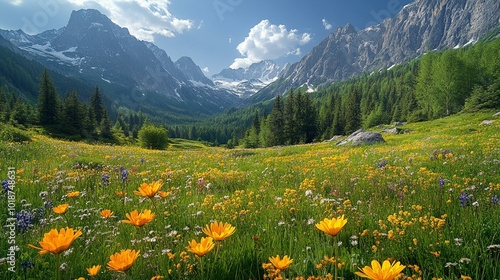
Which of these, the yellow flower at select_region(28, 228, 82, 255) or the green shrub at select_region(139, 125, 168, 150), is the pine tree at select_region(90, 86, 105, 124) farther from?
the yellow flower at select_region(28, 228, 82, 255)

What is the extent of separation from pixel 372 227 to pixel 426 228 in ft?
1.94

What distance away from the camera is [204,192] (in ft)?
19.2

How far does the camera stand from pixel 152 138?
187ft

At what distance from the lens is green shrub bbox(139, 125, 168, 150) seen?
5654 cm

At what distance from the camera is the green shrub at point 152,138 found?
186 feet

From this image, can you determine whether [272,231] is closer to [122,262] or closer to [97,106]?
[122,262]

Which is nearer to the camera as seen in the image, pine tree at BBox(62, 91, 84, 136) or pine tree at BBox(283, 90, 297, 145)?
pine tree at BBox(62, 91, 84, 136)

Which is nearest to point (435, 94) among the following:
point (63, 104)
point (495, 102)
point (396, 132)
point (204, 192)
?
point (495, 102)

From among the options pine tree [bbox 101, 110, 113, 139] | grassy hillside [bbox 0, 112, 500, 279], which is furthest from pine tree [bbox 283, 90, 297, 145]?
grassy hillside [bbox 0, 112, 500, 279]

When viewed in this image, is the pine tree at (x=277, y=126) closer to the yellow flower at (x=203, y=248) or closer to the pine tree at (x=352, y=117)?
the pine tree at (x=352, y=117)

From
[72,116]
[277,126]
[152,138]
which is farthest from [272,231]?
[277,126]

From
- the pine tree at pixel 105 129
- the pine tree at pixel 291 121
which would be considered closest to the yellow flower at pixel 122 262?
the pine tree at pixel 291 121

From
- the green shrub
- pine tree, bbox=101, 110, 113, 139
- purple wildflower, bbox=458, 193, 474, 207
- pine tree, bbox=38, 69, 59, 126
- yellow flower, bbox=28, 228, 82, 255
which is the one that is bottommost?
purple wildflower, bbox=458, 193, 474, 207

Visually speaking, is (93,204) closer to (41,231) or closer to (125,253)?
(41,231)
